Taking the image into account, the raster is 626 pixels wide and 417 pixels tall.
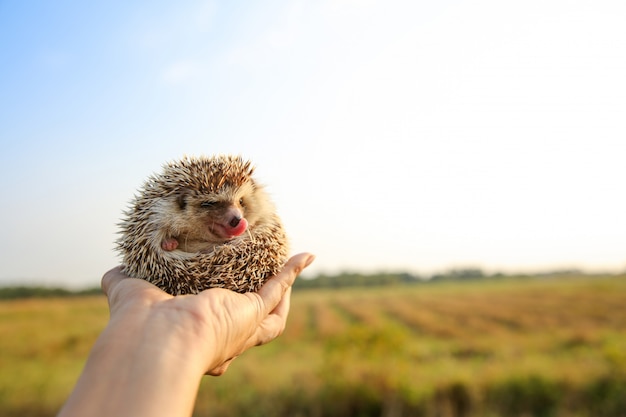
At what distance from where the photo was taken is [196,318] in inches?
85.6

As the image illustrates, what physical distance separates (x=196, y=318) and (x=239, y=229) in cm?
59

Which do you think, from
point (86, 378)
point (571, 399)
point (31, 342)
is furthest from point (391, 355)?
point (31, 342)

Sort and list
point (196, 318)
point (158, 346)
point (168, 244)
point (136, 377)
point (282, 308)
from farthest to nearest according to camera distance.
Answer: point (282, 308)
point (168, 244)
point (196, 318)
point (158, 346)
point (136, 377)

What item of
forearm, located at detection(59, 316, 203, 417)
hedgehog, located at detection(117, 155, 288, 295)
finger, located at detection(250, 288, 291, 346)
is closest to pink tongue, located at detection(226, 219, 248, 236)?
hedgehog, located at detection(117, 155, 288, 295)

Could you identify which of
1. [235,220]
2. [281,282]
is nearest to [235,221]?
[235,220]

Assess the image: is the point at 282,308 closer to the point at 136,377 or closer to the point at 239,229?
the point at 239,229

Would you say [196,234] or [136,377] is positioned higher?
[196,234]

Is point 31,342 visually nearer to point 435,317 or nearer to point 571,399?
point 571,399

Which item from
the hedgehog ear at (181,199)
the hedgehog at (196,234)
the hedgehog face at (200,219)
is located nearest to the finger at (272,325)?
the hedgehog at (196,234)

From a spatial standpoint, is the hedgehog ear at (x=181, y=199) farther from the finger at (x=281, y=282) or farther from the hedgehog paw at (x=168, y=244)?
the finger at (x=281, y=282)

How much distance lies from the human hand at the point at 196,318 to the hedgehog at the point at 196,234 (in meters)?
0.13

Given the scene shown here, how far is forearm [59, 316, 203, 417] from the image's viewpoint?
5.52ft

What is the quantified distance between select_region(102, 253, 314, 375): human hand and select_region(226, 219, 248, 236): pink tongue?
1.06ft

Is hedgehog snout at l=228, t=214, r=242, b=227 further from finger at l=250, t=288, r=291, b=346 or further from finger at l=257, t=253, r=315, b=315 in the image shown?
finger at l=250, t=288, r=291, b=346
